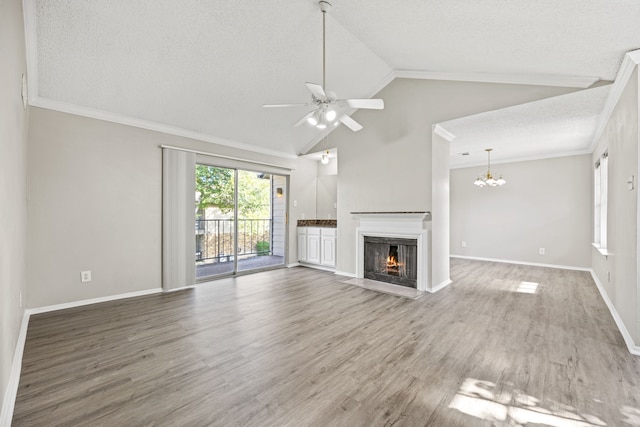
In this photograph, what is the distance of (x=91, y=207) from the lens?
3.57 m

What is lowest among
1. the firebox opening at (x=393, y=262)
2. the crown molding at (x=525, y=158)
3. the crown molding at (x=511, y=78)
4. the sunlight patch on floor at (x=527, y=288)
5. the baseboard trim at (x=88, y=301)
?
the sunlight patch on floor at (x=527, y=288)

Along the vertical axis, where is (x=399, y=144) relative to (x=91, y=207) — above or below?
above

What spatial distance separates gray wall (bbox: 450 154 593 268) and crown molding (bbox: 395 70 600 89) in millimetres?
3741

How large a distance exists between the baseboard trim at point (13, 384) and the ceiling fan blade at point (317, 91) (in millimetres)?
2906

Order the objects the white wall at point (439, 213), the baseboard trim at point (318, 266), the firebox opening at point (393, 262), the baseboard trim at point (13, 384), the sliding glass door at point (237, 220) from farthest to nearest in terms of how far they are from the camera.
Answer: the baseboard trim at point (318, 266) < the sliding glass door at point (237, 220) < the firebox opening at point (393, 262) < the white wall at point (439, 213) < the baseboard trim at point (13, 384)

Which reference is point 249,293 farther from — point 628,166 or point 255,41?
point 628,166

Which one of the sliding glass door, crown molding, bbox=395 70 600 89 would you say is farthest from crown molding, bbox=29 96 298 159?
crown molding, bbox=395 70 600 89

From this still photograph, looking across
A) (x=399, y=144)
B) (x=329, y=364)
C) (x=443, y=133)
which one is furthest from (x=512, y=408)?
(x=443, y=133)

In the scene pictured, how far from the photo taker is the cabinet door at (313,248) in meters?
5.91

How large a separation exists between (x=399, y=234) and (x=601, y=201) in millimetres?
3418

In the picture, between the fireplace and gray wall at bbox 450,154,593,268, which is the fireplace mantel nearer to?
the fireplace

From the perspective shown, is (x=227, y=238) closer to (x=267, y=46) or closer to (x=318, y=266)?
(x=318, y=266)

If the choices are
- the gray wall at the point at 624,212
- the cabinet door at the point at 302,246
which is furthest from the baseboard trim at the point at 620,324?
the cabinet door at the point at 302,246

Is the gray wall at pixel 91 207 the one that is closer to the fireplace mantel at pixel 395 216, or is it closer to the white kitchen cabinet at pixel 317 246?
the white kitchen cabinet at pixel 317 246
